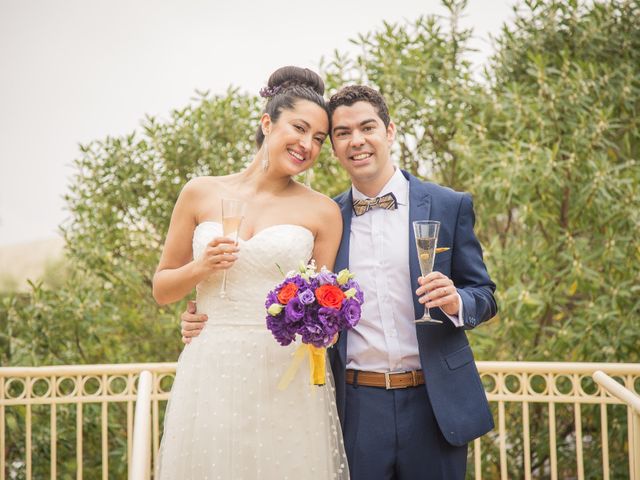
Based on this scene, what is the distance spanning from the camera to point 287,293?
2.02m

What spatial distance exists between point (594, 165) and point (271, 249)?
2.35m


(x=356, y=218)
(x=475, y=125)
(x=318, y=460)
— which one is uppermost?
(x=475, y=125)

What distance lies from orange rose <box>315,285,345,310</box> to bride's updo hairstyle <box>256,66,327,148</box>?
877 mm

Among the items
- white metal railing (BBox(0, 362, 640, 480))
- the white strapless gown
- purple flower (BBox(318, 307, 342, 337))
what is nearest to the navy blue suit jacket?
the white strapless gown

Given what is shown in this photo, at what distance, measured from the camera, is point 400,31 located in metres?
4.32

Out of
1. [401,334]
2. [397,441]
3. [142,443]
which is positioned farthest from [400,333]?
[142,443]

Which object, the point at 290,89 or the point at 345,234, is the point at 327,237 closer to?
the point at 345,234

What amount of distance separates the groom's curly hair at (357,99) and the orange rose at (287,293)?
34.6 inches

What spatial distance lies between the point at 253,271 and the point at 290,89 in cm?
78

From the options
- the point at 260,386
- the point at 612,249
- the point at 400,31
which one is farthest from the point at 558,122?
the point at 260,386

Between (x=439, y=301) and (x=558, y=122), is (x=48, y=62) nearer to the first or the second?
(x=558, y=122)

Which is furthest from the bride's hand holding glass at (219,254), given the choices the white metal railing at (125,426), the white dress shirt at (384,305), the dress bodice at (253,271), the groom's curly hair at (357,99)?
the white metal railing at (125,426)

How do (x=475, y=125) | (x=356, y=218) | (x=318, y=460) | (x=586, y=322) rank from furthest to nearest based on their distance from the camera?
1. (x=475, y=125)
2. (x=586, y=322)
3. (x=356, y=218)
4. (x=318, y=460)

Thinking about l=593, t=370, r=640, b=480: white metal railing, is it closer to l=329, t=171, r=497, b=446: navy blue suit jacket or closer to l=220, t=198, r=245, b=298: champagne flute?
l=329, t=171, r=497, b=446: navy blue suit jacket
